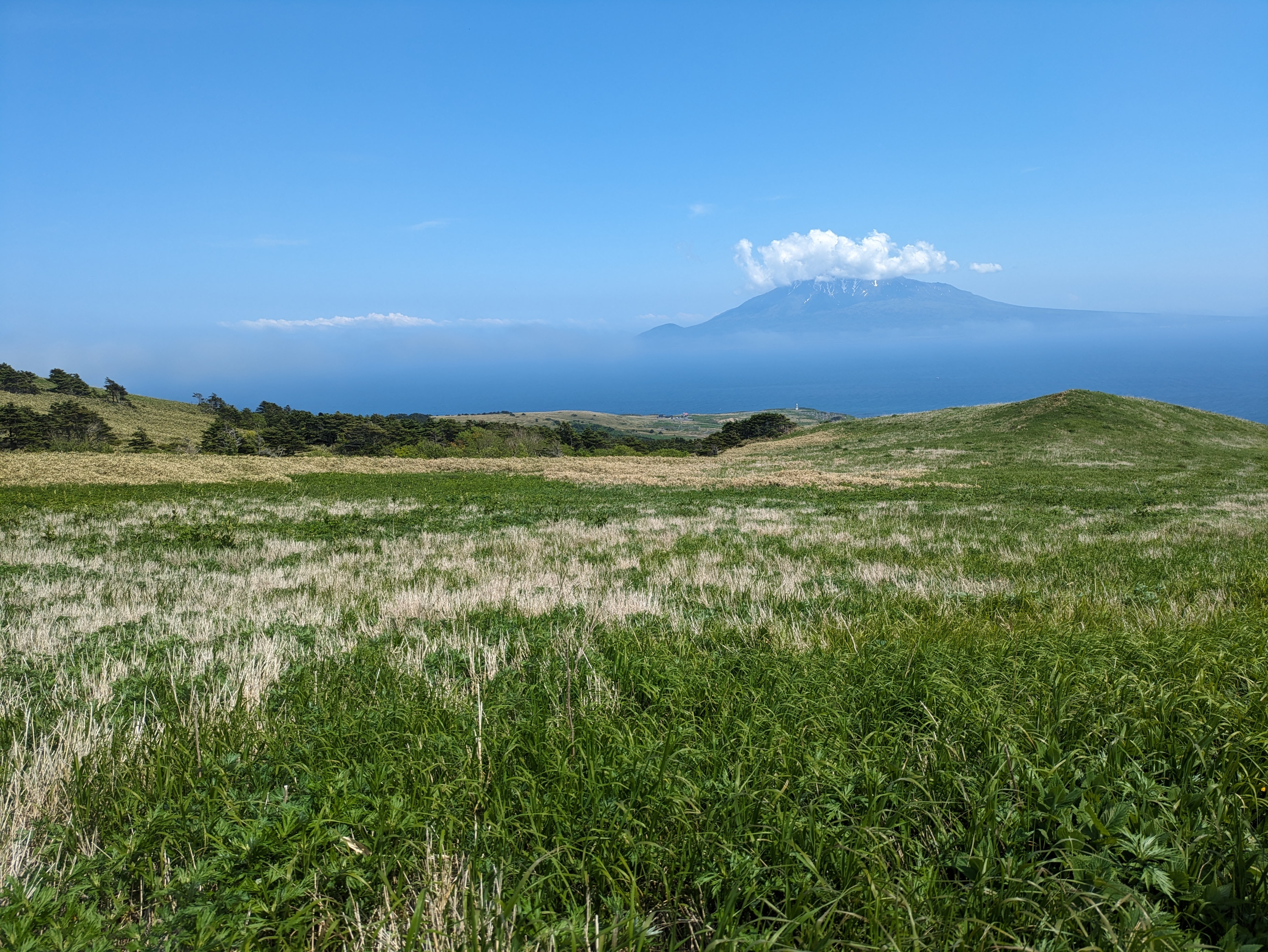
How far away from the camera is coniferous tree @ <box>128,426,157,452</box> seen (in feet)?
221

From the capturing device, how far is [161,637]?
6.17 metres

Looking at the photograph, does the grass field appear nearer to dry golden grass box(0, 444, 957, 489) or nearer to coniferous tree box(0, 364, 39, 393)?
dry golden grass box(0, 444, 957, 489)

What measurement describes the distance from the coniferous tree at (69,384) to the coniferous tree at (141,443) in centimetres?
4597

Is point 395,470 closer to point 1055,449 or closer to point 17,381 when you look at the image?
point 1055,449

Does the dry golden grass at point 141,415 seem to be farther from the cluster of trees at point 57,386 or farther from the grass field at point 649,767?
the grass field at point 649,767

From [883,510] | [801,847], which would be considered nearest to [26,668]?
[801,847]

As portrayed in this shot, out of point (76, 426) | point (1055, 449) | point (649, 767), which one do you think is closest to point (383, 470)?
point (649, 767)

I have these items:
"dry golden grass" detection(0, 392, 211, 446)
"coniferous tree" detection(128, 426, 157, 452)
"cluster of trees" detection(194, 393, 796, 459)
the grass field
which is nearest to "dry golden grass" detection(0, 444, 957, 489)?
"cluster of trees" detection(194, 393, 796, 459)

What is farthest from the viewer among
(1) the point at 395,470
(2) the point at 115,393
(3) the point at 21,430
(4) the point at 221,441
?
(2) the point at 115,393

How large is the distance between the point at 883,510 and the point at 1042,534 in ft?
23.0

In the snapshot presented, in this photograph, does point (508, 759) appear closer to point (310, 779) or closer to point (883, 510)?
point (310, 779)

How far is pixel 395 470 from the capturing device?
42594mm

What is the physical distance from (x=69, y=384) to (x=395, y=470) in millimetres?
111817

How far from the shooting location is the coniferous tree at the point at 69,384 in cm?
10900
